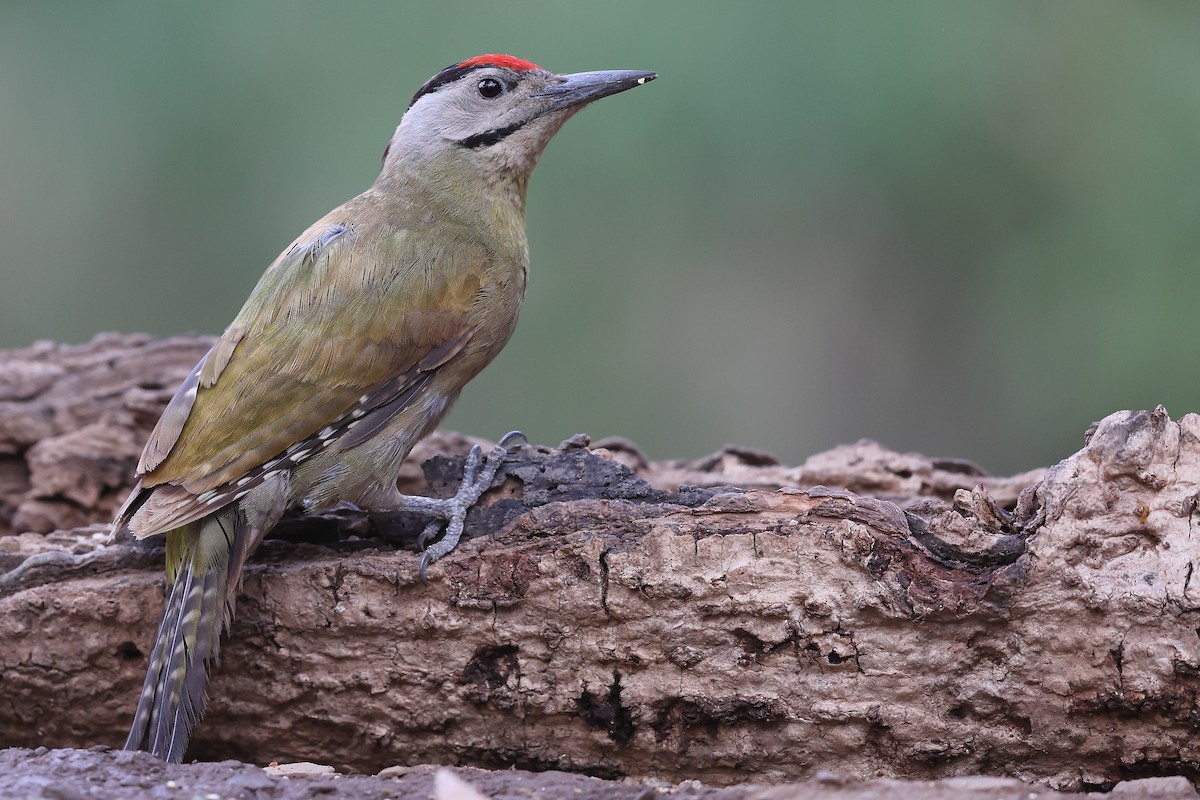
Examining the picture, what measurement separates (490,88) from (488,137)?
235 mm

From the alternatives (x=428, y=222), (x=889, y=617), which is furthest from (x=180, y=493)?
(x=889, y=617)

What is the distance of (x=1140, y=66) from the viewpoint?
19.1 ft

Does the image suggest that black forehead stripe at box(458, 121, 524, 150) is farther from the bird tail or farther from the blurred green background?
the bird tail

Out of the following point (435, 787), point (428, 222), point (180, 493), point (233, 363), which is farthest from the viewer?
point (428, 222)

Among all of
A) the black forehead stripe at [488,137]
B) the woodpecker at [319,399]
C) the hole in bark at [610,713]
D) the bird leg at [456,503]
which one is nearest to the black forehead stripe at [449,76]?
the black forehead stripe at [488,137]

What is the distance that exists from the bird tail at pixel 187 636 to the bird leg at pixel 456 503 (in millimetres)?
553

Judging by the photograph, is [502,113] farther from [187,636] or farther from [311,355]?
[187,636]

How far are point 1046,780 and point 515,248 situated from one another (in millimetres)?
2441

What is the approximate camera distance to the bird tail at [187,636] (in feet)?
10.6

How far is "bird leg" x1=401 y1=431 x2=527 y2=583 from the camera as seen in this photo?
3384 millimetres

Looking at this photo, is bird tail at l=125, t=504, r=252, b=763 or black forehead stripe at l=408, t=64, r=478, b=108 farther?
black forehead stripe at l=408, t=64, r=478, b=108

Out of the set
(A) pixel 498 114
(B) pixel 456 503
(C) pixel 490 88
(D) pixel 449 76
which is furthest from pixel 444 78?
(B) pixel 456 503

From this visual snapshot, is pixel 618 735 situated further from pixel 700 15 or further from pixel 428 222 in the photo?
pixel 700 15

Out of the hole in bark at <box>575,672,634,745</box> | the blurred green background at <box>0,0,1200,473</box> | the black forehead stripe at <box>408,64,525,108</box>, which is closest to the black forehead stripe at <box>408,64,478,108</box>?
the black forehead stripe at <box>408,64,525,108</box>
